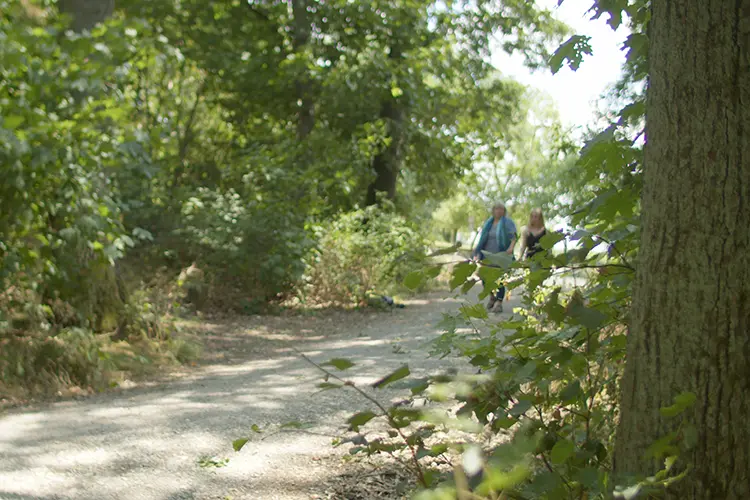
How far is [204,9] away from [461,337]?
17.5 metres

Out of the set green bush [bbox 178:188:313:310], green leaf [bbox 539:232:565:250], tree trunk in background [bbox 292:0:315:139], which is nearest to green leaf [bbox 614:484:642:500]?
green leaf [bbox 539:232:565:250]

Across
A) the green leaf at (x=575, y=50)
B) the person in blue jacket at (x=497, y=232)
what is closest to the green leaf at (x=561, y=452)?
the green leaf at (x=575, y=50)

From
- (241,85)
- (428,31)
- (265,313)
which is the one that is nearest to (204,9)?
(241,85)

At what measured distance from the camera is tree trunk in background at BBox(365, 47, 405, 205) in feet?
56.3

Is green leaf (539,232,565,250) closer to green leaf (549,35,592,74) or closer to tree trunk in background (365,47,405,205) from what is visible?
green leaf (549,35,592,74)

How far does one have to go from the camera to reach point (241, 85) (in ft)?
60.3

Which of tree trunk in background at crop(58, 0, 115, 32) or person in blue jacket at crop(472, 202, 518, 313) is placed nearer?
tree trunk in background at crop(58, 0, 115, 32)

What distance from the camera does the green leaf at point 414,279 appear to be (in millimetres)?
2398

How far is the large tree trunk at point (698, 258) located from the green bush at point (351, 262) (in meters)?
11.2

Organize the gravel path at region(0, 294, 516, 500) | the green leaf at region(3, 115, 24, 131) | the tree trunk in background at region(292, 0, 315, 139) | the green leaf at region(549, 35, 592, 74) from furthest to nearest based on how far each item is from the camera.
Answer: the tree trunk in background at region(292, 0, 315, 139) < the green leaf at region(3, 115, 24, 131) < the gravel path at region(0, 294, 516, 500) < the green leaf at region(549, 35, 592, 74)

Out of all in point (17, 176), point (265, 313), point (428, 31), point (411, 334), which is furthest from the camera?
point (428, 31)

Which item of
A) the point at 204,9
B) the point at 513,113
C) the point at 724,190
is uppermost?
the point at 204,9

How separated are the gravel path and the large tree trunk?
2.95 feet

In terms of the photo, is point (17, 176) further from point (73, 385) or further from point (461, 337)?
point (461, 337)
